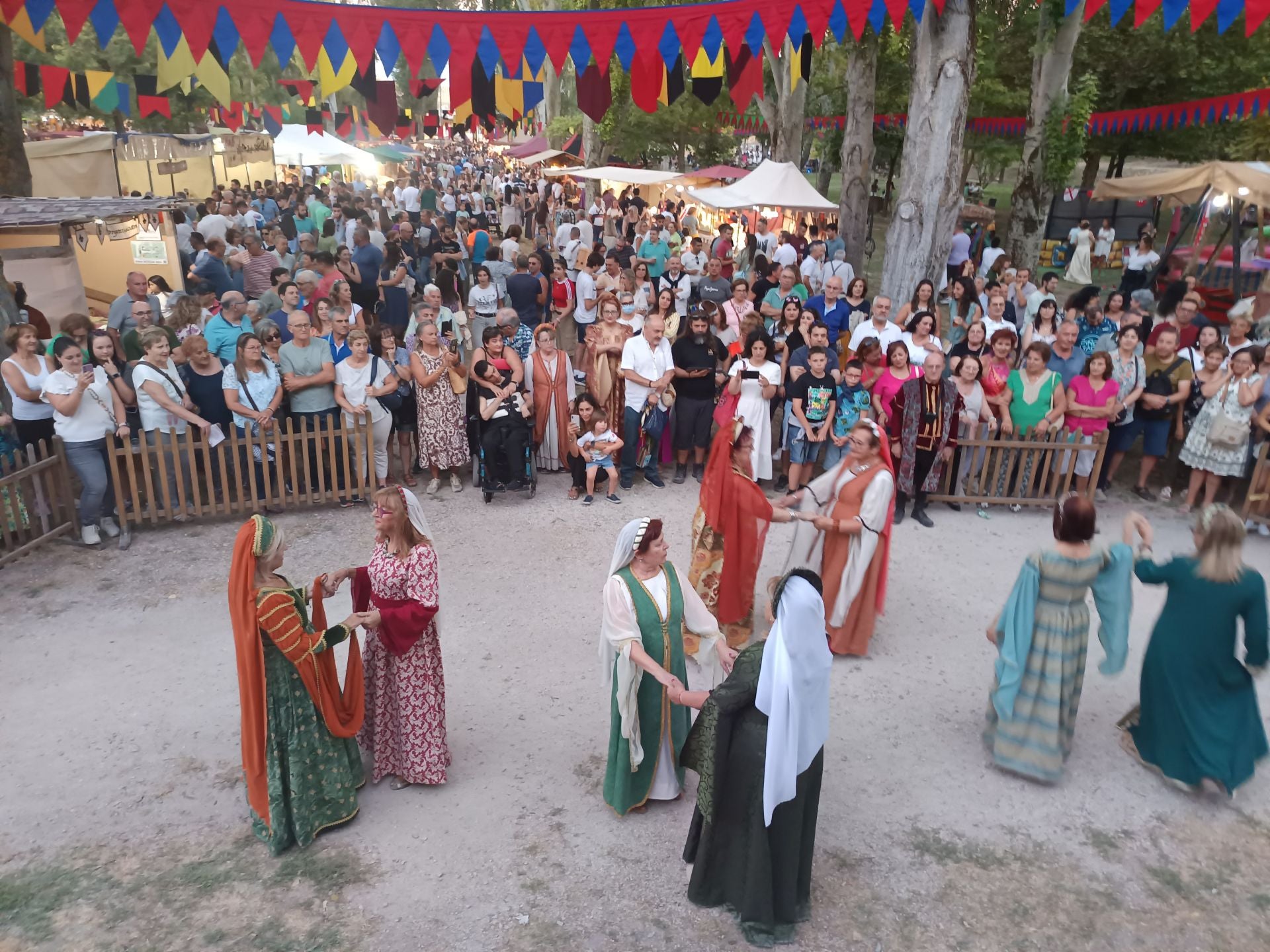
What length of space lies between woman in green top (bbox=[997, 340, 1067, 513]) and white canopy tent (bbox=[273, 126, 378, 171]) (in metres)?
21.8

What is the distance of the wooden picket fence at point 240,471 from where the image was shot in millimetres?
7160

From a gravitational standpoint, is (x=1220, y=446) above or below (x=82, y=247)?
below

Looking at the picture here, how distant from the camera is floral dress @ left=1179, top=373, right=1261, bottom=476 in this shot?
768 cm

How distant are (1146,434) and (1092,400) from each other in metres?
0.91

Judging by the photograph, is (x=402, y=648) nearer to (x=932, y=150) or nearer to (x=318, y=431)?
(x=318, y=431)

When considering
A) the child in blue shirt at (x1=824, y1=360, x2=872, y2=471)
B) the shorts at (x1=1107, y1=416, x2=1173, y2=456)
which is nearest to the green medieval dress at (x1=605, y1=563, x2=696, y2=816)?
the child in blue shirt at (x1=824, y1=360, x2=872, y2=471)

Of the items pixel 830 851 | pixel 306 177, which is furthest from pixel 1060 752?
pixel 306 177

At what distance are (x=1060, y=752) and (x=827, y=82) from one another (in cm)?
2835

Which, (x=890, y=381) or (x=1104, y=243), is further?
(x=1104, y=243)

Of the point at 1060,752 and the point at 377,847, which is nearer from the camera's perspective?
the point at 377,847

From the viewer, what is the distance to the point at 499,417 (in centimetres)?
797

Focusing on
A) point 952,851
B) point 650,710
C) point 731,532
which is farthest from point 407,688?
point 952,851

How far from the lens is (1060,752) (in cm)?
468

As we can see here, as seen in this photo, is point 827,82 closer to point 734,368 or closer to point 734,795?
point 734,368
